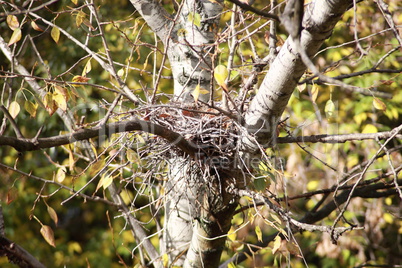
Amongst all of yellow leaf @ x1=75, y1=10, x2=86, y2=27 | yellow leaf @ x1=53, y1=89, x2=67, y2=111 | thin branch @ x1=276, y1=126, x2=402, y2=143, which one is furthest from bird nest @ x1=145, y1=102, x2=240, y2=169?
yellow leaf @ x1=75, y1=10, x2=86, y2=27

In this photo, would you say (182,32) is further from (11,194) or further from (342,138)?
(11,194)

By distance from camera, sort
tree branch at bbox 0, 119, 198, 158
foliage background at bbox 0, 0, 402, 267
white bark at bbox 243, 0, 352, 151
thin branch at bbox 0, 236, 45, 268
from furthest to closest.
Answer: foliage background at bbox 0, 0, 402, 267
thin branch at bbox 0, 236, 45, 268
white bark at bbox 243, 0, 352, 151
tree branch at bbox 0, 119, 198, 158

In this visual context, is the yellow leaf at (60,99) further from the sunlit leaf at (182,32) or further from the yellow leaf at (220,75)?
the yellow leaf at (220,75)

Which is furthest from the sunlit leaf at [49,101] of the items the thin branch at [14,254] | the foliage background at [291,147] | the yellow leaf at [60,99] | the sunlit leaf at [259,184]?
the foliage background at [291,147]

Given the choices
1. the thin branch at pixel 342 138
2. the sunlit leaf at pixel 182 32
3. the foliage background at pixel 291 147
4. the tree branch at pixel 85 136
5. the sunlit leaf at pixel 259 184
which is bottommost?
the foliage background at pixel 291 147

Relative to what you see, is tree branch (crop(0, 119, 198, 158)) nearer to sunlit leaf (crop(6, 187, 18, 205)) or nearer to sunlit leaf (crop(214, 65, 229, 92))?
sunlit leaf (crop(214, 65, 229, 92))

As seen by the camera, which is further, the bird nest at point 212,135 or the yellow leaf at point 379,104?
the yellow leaf at point 379,104

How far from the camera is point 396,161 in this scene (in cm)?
376

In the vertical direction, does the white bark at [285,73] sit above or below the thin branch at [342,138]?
above

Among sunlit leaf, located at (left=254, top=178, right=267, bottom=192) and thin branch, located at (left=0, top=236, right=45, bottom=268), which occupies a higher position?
sunlit leaf, located at (left=254, top=178, right=267, bottom=192)

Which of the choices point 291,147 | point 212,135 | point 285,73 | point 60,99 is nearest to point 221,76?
point 285,73

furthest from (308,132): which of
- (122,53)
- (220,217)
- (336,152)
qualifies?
(220,217)

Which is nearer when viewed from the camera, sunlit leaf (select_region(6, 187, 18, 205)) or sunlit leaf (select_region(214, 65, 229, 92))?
sunlit leaf (select_region(214, 65, 229, 92))

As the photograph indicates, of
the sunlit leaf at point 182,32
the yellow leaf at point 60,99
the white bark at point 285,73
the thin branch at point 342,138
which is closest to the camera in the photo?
the white bark at point 285,73
